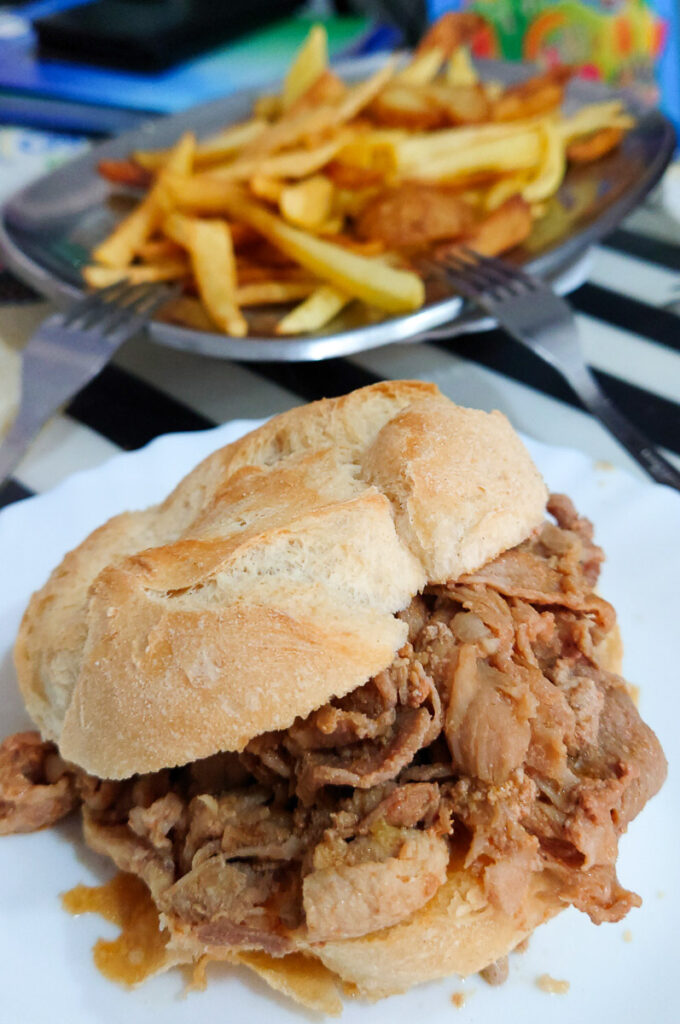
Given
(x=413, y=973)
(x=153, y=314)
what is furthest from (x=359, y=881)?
(x=153, y=314)

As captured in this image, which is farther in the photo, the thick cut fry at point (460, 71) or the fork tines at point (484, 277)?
the thick cut fry at point (460, 71)

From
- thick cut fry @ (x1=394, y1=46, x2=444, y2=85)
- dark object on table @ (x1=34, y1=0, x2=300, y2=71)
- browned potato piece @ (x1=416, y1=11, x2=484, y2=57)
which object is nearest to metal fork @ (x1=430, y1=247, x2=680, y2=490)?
thick cut fry @ (x1=394, y1=46, x2=444, y2=85)

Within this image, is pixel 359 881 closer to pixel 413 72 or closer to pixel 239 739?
pixel 239 739

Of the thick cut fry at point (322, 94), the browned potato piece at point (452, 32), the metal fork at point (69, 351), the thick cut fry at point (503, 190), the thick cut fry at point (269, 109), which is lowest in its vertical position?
the metal fork at point (69, 351)

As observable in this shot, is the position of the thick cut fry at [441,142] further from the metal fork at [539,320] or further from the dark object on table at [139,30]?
the dark object on table at [139,30]

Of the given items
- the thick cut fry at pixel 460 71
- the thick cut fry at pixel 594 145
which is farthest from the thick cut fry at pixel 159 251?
the thick cut fry at pixel 594 145

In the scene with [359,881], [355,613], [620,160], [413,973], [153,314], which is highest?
[620,160]
